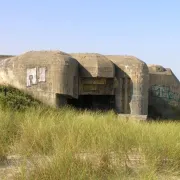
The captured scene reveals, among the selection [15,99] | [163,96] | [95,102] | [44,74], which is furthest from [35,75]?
[163,96]

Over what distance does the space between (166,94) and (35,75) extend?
24.3 ft

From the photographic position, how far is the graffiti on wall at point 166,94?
1848 cm

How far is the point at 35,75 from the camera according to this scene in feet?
49.4

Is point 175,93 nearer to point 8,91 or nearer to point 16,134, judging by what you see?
point 8,91

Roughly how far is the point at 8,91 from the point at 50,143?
914 cm

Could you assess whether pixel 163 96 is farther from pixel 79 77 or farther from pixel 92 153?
pixel 92 153

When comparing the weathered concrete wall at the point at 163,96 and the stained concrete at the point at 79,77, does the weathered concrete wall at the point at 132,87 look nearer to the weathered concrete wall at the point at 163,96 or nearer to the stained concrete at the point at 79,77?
the stained concrete at the point at 79,77

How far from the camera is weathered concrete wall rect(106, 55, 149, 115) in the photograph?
16.3 meters

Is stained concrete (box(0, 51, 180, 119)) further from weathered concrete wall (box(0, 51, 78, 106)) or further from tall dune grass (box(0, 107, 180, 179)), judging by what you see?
tall dune grass (box(0, 107, 180, 179))

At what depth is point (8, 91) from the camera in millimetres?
14516

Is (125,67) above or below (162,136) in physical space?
above

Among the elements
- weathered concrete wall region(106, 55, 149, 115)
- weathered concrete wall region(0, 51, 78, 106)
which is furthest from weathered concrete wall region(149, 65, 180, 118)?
weathered concrete wall region(0, 51, 78, 106)

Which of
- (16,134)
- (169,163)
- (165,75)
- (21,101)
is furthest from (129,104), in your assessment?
(169,163)

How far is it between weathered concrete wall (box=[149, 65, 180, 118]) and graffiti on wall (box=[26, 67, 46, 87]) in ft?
20.3
